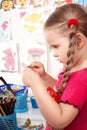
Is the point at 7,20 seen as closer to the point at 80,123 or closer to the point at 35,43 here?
the point at 35,43

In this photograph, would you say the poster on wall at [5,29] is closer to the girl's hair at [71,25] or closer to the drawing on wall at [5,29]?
the drawing on wall at [5,29]

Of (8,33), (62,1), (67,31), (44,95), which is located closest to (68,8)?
(67,31)

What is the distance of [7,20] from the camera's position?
1113mm

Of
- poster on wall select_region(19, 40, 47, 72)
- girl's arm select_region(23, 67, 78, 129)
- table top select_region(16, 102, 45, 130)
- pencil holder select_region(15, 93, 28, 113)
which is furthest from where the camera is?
poster on wall select_region(19, 40, 47, 72)

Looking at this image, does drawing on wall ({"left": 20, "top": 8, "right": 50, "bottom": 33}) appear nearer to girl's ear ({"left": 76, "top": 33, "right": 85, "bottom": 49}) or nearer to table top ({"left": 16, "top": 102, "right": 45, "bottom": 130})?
table top ({"left": 16, "top": 102, "right": 45, "bottom": 130})

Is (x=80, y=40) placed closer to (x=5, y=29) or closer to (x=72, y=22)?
(x=72, y=22)

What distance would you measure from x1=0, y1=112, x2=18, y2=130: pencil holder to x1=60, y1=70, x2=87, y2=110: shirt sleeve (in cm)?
27

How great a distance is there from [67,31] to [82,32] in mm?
35

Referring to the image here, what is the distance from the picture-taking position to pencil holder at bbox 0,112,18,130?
29.6 inches

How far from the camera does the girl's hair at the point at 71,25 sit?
549 mm

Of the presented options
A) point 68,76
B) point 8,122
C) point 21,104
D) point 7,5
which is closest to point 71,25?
point 68,76

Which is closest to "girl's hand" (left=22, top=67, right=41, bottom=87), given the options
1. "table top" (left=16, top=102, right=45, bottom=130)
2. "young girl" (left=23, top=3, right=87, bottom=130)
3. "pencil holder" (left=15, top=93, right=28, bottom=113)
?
"young girl" (left=23, top=3, right=87, bottom=130)

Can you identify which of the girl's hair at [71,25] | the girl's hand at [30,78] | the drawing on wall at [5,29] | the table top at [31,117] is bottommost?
the table top at [31,117]

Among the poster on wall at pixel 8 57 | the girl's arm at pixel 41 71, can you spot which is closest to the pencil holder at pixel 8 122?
the girl's arm at pixel 41 71
